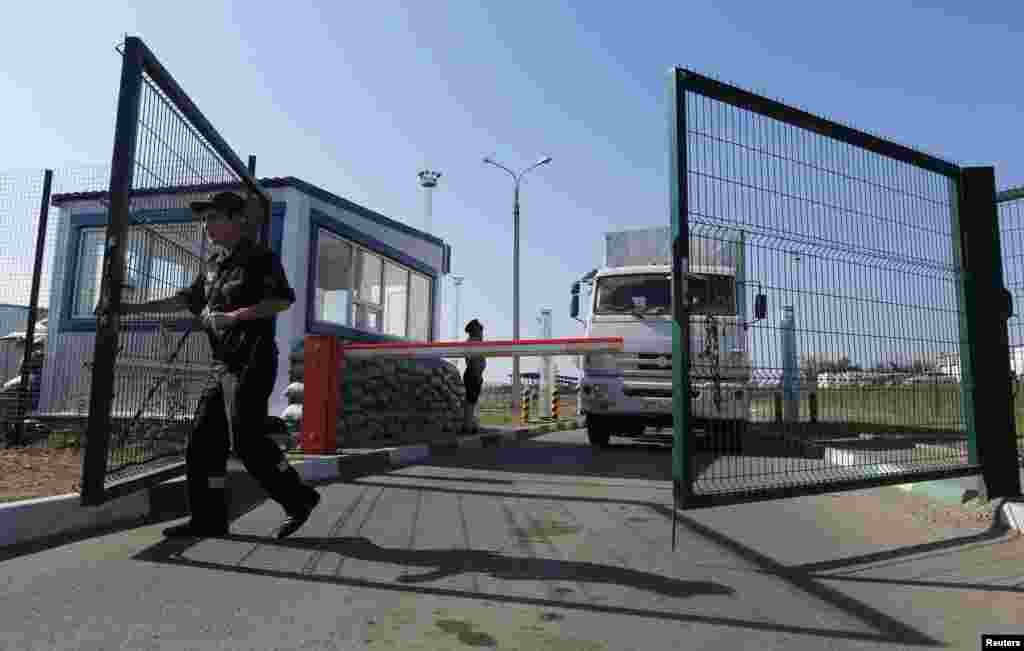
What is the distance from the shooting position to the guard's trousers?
11.5 feet

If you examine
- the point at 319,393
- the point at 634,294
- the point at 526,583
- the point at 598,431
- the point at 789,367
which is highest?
the point at 634,294

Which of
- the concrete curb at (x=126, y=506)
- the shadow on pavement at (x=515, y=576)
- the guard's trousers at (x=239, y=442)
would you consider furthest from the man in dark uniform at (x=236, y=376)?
the concrete curb at (x=126, y=506)

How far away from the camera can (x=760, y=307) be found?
394 centimetres

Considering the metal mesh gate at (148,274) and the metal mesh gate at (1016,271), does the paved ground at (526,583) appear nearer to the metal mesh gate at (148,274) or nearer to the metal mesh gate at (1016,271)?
the metal mesh gate at (148,274)

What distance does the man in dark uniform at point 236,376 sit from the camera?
3.53 metres

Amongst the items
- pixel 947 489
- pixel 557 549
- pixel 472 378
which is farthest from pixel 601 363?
pixel 557 549

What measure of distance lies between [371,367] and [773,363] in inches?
231

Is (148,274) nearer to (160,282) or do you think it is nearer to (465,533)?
(160,282)

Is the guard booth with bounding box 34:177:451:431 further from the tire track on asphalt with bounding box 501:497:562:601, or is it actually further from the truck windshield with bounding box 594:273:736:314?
the truck windshield with bounding box 594:273:736:314

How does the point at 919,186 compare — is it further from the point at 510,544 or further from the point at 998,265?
the point at 510,544

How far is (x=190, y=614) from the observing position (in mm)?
2406

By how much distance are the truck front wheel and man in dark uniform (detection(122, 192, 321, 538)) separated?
6.69 meters

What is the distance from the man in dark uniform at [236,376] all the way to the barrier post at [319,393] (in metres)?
2.92

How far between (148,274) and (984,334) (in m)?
5.66
